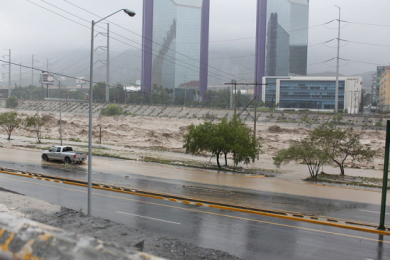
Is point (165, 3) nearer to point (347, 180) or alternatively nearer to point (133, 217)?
point (347, 180)

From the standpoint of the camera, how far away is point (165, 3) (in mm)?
181750

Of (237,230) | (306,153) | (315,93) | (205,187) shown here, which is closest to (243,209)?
(237,230)

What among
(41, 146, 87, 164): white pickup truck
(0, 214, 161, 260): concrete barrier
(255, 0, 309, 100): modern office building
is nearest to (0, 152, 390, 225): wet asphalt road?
(41, 146, 87, 164): white pickup truck

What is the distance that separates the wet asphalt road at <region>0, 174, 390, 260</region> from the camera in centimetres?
1163

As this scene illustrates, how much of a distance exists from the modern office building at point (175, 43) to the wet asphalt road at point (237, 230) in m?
161

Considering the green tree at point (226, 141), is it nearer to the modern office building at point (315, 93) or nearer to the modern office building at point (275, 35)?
the modern office building at point (315, 93)

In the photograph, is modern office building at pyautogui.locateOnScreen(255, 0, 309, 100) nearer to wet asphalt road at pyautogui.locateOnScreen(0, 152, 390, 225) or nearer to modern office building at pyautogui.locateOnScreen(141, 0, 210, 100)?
modern office building at pyautogui.locateOnScreen(141, 0, 210, 100)

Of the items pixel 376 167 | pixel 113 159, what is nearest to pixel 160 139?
pixel 113 159

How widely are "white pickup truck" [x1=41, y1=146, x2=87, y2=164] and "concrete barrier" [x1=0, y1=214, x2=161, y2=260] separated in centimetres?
3079

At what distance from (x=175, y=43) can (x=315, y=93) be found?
75.1m

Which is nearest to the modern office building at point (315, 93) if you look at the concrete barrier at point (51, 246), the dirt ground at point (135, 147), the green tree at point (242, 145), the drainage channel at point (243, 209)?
the dirt ground at point (135, 147)

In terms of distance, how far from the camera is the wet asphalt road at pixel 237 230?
38.2 ft

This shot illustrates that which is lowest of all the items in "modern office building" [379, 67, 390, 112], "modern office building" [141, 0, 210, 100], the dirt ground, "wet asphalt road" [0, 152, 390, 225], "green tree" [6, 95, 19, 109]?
"wet asphalt road" [0, 152, 390, 225]

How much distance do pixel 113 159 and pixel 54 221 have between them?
2622 cm
